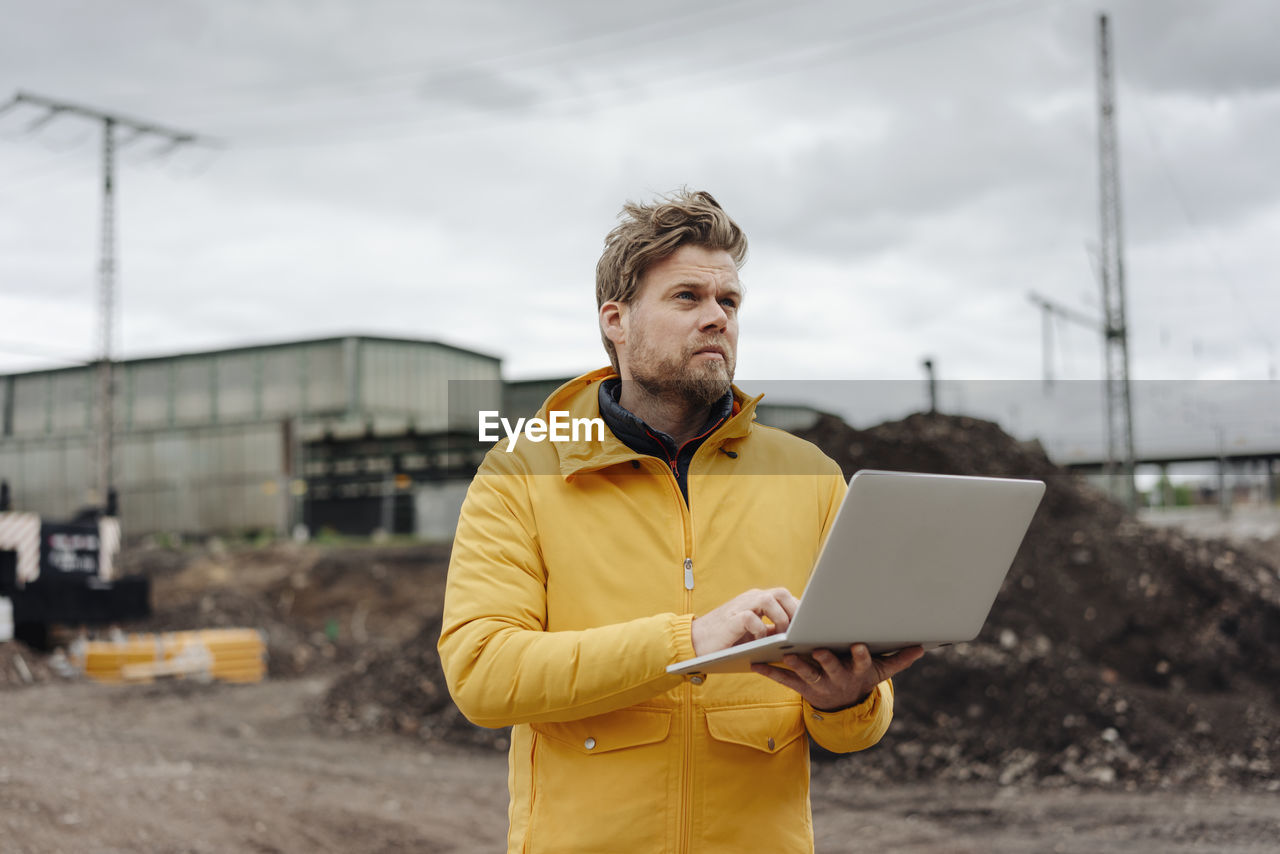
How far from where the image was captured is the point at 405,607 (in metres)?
25.1

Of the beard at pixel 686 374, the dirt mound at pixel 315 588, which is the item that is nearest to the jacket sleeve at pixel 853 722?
the beard at pixel 686 374

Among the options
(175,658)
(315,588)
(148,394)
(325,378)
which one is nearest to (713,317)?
(175,658)

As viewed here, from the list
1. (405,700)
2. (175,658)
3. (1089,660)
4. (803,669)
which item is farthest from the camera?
(175,658)

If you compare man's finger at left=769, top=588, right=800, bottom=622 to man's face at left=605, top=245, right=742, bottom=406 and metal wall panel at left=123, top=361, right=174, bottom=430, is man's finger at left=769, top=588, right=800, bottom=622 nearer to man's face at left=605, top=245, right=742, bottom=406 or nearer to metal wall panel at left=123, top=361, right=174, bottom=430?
man's face at left=605, top=245, right=742, bottom=406

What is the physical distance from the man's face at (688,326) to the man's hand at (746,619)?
0.55 meters

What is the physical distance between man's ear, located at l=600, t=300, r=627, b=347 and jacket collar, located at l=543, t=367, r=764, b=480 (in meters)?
0.11

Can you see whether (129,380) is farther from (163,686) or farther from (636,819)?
(636,819)

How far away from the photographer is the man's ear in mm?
2377

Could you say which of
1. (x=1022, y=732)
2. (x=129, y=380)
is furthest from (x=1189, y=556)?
(x=129, y=380)

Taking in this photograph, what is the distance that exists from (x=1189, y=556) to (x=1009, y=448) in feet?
7.66

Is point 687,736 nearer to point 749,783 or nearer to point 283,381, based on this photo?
point 749,783

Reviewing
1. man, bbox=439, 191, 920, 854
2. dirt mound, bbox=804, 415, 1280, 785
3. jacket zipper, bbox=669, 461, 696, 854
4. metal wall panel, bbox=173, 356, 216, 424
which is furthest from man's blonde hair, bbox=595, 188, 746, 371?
metal wall panel, bbox=173, 356, 216, 424

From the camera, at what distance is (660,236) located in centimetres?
228

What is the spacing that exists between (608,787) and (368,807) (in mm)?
6962
